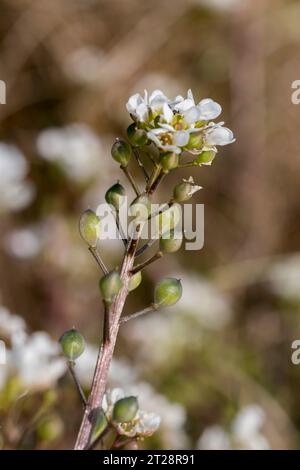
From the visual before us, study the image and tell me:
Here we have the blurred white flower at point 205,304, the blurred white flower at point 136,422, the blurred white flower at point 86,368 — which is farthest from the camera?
the blurred white flower at point 205,304

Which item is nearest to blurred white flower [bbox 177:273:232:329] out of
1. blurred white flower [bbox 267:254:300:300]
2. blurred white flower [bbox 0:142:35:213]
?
blurred white flower [bbox 267:254:300:300]

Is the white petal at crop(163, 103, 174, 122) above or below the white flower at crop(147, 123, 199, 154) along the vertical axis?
above

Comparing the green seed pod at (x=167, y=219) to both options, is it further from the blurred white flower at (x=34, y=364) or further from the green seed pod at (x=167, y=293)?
the blurred white flower at (x=34, y=364)

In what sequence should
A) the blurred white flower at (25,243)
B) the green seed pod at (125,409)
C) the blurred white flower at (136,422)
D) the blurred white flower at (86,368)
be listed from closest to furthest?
1. the green seed pod at (125,409)
2. the blurred white flower at (136,422)
3. the blurred white flower at (86,368)
4. the blurred white flower at (25,243)

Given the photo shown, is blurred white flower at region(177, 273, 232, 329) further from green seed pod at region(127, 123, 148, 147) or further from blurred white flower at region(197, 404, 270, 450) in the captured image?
green seed pod at region(127, 123, 148, 147)

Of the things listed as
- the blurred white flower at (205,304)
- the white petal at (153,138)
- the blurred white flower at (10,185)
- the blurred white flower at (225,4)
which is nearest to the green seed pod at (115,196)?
the white petal at (153,138)

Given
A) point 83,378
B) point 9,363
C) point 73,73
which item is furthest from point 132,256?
point 73,73

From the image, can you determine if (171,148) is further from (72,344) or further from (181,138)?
(72,344)

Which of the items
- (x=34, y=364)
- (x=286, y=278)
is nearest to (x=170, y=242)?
(x=34, y=364)
